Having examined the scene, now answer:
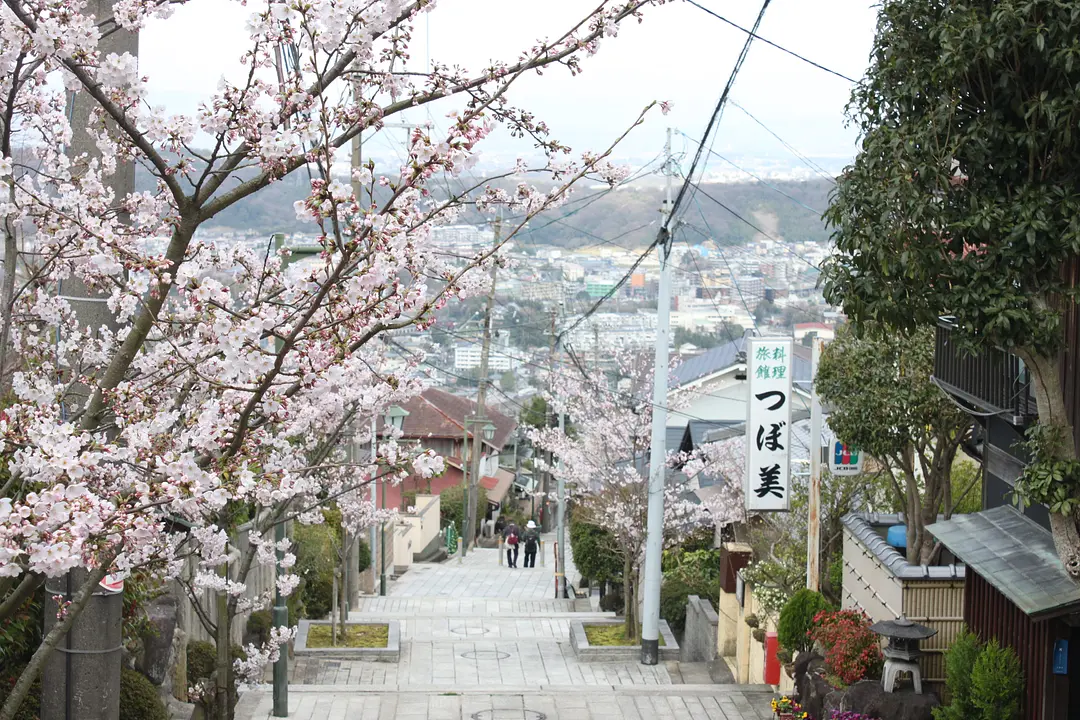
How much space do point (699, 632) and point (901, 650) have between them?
1011 centimetres

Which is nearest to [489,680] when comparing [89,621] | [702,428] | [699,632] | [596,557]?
[699,632]

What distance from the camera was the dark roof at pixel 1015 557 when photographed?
26.4 ft

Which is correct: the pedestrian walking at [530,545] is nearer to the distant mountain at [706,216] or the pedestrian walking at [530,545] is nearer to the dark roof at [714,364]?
the dark roof at [714,364]

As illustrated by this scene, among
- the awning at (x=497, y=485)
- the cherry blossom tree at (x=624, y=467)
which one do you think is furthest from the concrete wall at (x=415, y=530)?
the awning at (x=497, y=485)

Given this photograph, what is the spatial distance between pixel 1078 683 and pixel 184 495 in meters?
7.46

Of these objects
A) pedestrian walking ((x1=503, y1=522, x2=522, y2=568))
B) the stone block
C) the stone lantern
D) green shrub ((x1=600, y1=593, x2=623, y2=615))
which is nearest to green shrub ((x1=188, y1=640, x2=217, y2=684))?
the stone block

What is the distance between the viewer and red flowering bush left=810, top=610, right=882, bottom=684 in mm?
11539

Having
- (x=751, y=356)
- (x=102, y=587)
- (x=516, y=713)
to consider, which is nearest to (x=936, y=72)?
(x=102, y=587)

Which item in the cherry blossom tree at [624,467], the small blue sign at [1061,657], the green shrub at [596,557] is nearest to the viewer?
the small blue sign at [1061,657]

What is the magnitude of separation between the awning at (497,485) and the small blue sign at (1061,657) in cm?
4633

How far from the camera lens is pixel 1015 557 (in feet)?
30.3

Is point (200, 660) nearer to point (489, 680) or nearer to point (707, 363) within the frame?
point (489, 680)

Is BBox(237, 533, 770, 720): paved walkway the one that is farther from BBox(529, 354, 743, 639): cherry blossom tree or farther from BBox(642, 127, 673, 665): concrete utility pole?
BBox(529, 354, 743, 639): cherry blossom tree

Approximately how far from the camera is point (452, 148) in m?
4.88
